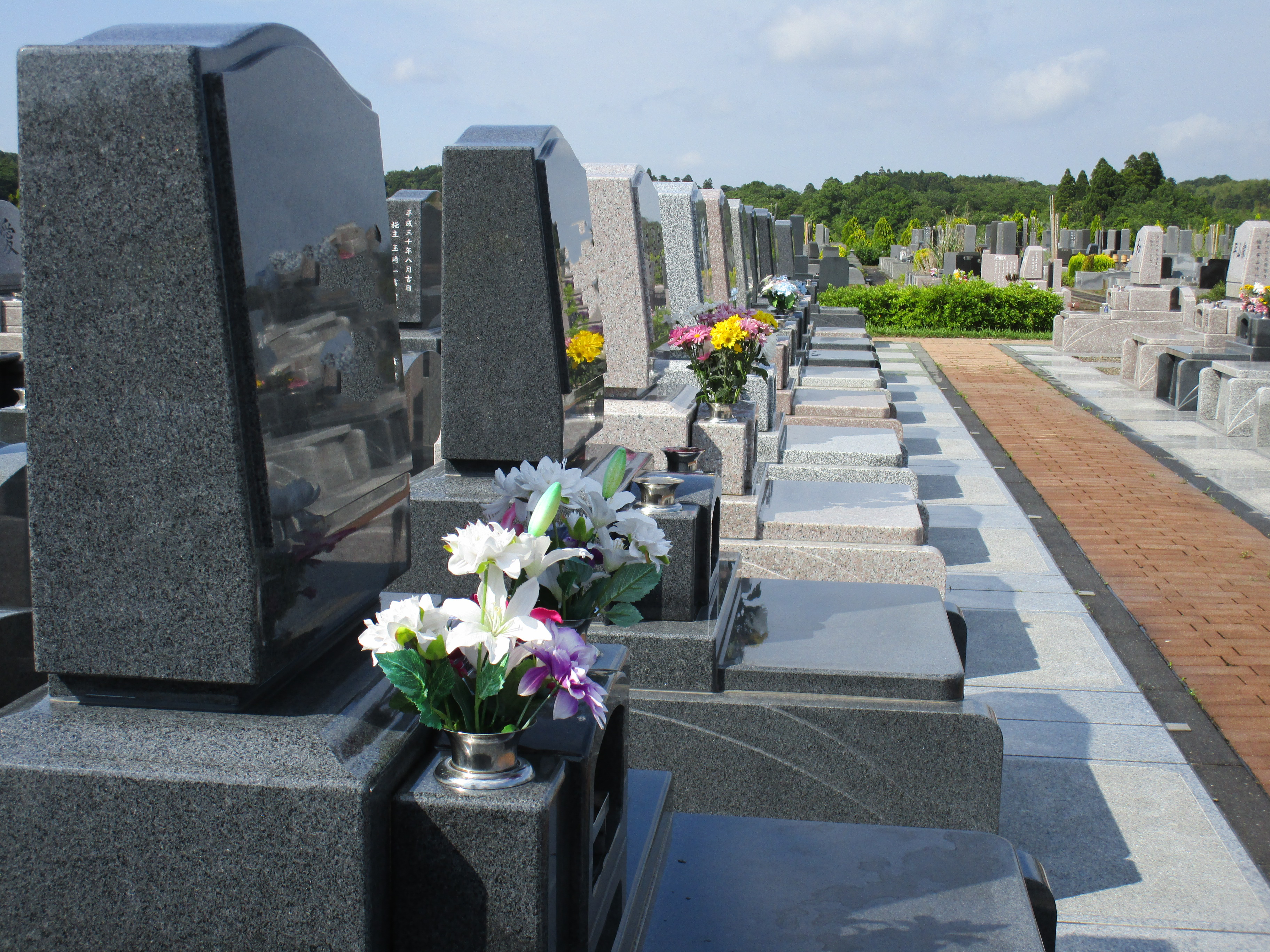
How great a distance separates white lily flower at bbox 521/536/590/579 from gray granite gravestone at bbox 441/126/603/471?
215 cm

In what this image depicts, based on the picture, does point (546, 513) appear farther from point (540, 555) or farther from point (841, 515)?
point (841, 515)

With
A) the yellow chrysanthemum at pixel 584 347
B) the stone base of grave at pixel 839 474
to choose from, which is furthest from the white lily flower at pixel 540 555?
the stone base of grave at pixel 839 474

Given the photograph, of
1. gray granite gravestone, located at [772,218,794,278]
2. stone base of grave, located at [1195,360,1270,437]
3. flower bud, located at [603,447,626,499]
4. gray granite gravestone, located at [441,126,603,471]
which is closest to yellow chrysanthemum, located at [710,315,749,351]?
gray granite gravestone, located at [441,126,603,471]

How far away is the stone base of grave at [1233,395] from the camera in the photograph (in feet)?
40.2

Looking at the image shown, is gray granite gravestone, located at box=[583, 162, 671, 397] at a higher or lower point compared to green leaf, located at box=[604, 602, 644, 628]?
higher

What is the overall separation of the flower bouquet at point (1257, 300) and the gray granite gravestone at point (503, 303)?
1285 cm

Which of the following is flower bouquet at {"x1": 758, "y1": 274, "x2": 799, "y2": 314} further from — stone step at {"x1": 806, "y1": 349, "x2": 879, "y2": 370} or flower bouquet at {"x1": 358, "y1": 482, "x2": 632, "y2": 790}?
flower bouquet at {"x1": 358, "y1": 482, "x2": 632, "y2": 790}

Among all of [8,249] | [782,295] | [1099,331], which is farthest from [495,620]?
[1099,331]

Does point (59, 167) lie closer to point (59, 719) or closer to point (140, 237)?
point (140, 237)

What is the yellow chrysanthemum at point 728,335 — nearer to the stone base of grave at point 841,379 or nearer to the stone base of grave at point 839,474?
the stone base of grave at point 839,474

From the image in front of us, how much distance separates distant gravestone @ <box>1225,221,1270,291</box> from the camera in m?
18.5

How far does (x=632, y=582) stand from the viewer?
7.60ft

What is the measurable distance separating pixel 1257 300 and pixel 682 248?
30.1 feet

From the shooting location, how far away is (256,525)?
6.61 feet
